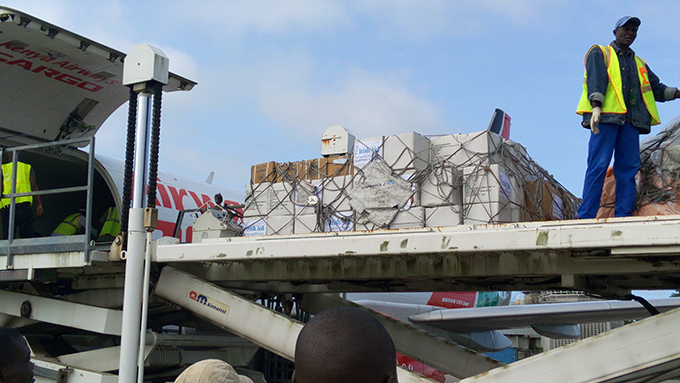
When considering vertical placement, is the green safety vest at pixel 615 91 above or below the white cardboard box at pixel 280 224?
above

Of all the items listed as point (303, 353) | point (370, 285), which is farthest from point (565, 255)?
point (303, 353)

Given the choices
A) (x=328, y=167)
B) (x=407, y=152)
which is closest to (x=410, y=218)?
(x=407, y=152)

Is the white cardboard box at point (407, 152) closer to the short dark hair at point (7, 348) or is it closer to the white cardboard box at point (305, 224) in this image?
the white cardboard box at point (305, 224)

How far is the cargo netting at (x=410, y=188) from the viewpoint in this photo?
648 centimetres

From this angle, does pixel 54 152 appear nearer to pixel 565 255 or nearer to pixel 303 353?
pixel 565 255

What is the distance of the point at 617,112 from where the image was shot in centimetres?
576

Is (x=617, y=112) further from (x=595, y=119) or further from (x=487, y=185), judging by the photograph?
(x=487, y=185)

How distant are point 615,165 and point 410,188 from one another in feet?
6.61

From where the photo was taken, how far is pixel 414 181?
6.73 meters

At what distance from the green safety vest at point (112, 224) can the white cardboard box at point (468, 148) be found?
5.83 m

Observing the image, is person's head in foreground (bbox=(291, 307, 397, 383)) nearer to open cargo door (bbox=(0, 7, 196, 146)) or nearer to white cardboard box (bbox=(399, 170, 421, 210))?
white cardboard box (bbox=(399, 170, 421, 210))

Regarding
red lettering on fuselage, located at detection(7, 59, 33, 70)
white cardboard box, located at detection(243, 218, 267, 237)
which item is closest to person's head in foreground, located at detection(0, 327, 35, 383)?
white cardboard box, located at detection(243, 218, 267, 237)

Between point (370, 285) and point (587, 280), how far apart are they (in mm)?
2711

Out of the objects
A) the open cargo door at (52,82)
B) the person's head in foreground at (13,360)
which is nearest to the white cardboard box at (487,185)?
the open cargo door at (52,82)
